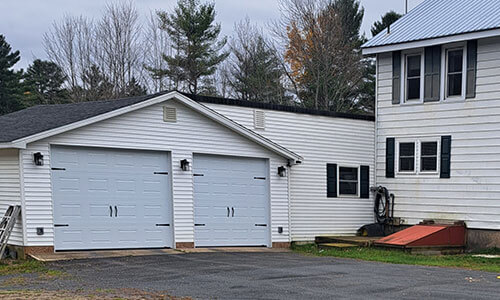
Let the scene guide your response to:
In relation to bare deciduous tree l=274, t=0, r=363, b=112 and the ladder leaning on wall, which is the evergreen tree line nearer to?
bare deciduous tree l=274, t=0, r=363, b=112

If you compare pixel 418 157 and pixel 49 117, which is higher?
pixel 49 117

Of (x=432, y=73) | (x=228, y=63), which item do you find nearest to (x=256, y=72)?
(x=228, y=63)

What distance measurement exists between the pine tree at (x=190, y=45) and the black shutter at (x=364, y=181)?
15.8 metres

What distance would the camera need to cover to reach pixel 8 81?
1641 inches

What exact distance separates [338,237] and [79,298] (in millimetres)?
10354

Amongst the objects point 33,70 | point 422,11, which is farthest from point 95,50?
point 422,11

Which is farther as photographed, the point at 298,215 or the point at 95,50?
the point at 95,50

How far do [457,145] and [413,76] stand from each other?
95.1 inches

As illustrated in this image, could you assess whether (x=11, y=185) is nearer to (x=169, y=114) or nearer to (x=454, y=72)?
(x=169, y=114)

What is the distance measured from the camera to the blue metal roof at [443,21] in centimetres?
1606

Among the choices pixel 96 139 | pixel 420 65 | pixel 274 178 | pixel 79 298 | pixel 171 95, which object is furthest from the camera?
pixel 420 65

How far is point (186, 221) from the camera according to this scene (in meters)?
14.3

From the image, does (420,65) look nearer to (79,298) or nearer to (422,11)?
(422,11)

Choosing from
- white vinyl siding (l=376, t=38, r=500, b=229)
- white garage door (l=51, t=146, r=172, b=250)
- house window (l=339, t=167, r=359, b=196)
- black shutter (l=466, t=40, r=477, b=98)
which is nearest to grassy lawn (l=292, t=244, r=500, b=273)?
white vinyl siding (l=376, t=38, r=500, b=229)
